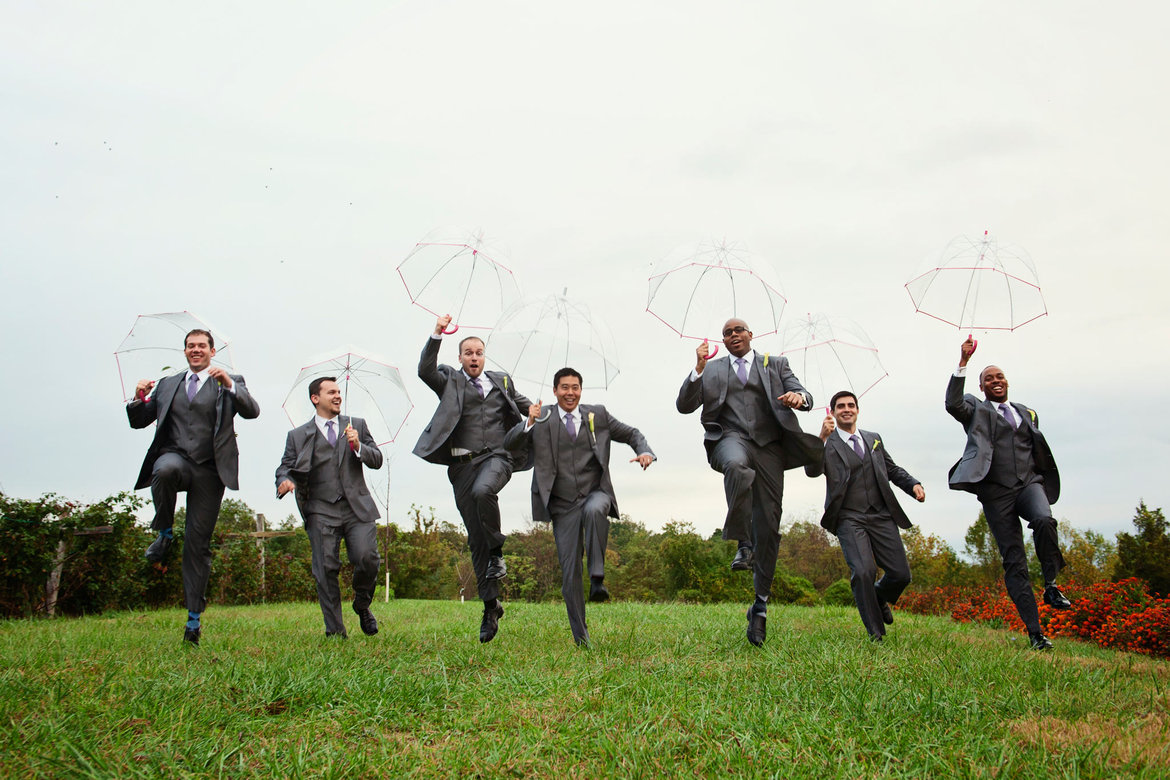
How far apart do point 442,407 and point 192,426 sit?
7.77 ft

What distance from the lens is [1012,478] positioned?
8.29m

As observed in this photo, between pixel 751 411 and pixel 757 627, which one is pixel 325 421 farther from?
pixel 757 627

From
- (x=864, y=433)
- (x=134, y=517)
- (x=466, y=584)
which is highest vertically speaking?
(x=864, y=433)

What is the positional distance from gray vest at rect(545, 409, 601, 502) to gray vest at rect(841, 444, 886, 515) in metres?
2.54

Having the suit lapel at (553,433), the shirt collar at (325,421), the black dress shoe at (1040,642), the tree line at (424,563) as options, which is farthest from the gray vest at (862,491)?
the tree line at (424,563)

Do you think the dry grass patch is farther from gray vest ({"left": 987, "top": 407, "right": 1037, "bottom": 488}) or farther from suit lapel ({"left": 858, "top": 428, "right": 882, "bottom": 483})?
gray vest ({"left": 987, "top": 407, "right": 1037, "bottom": 488})

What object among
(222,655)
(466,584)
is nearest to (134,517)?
(222,655)

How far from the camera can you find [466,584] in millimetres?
36250

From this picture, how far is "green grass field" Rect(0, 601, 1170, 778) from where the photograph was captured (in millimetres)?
3643

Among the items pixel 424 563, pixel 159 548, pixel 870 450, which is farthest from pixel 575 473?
pixel 424 563

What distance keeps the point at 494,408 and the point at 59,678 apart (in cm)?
433

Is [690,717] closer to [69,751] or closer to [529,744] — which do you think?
[529,744]

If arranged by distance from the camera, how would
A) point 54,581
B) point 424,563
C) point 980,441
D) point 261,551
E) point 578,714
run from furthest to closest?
point 424,563
point 261,551
point 54,581
point 980,441
point 578,714

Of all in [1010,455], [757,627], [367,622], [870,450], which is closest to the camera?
[757,627]
